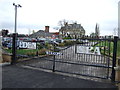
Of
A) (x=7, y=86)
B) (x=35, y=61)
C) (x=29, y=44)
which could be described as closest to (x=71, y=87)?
(x=7, y=86)

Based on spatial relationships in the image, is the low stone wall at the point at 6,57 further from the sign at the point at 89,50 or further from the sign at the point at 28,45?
the sign at the point at 89,50

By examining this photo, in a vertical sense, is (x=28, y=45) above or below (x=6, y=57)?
above

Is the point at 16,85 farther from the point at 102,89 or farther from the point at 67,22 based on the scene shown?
the point at 67,22

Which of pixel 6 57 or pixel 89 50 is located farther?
pixel 6 57

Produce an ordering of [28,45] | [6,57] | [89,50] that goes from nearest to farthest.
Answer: [89,50] < [28,45] < [6,57]

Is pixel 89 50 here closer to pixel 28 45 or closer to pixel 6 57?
pixel 28 45

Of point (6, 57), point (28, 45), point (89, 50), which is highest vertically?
point (28, 45)

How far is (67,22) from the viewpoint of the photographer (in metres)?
54.5

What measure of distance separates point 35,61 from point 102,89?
4631 millimetres

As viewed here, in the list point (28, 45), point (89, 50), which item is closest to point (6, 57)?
point (28, 45)

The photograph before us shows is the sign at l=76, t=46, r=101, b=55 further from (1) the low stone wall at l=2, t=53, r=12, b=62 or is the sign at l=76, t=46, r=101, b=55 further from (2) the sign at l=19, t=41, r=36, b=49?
(1) the low stone wall at l=2, t=53, r=12, b=62

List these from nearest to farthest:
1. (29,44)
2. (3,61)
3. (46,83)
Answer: (46,83) < (29,44) < (3,61)

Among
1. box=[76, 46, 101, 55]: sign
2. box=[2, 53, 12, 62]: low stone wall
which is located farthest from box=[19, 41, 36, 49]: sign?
box=[76, 46, 101, 55]: sign

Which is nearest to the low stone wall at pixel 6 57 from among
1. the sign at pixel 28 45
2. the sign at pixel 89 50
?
the sign at pixel 28 45
